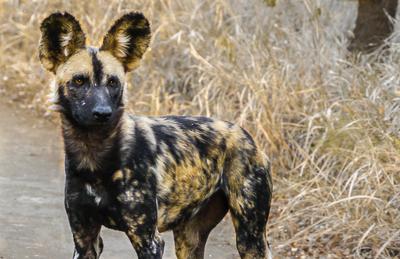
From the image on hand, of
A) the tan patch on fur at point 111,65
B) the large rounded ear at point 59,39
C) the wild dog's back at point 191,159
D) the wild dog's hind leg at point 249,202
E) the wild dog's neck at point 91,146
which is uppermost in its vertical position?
the large rounded ear at point 59,39

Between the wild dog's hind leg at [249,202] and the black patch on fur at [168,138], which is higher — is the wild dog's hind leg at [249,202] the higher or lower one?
the lower one

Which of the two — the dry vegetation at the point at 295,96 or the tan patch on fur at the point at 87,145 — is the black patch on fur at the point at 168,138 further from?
the dry vegetation at the point at 295,96

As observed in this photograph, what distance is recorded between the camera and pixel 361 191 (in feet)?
21.4

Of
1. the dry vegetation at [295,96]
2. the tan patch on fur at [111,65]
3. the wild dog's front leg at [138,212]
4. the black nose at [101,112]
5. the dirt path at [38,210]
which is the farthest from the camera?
the dry vegetation at [295,96]

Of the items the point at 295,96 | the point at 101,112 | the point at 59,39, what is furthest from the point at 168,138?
the point at 295,96

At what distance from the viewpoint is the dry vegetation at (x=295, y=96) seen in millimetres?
6445

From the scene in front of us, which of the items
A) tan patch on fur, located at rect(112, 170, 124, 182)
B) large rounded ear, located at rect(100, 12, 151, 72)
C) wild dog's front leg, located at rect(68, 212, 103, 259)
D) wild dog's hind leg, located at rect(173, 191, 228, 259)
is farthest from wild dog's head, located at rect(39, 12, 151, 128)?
wild dog's hind leg, located at rect(173, 191, 228, 259)

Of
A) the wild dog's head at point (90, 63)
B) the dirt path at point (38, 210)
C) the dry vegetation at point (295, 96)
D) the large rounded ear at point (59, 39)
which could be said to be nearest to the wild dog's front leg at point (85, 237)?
the wild dog's head at point (90, 63)

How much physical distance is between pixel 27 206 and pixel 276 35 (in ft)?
9.89

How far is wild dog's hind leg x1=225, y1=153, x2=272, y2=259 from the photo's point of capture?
507 cm

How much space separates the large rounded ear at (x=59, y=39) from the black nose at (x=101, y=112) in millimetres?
392

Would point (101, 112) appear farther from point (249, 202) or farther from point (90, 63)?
point (249, 202)

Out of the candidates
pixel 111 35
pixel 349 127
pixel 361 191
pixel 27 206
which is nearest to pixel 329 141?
pixel 349 127

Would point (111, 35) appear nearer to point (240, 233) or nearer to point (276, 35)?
point (240, 233)
